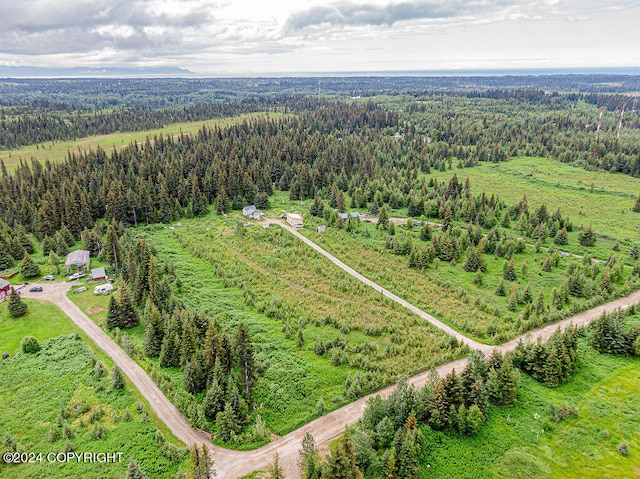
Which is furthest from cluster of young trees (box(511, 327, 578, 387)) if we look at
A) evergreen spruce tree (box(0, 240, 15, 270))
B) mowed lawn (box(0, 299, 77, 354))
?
evergreen spruce tree (box(0, 240, 15, 270))

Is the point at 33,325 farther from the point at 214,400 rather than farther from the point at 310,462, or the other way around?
the point at 310,462

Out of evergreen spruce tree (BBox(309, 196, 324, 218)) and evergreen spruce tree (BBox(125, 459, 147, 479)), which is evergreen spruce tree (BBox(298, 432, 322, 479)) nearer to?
evergreen spruce tree (BBox(125, 459, 147, 479))

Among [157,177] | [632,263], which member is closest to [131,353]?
[157,177]

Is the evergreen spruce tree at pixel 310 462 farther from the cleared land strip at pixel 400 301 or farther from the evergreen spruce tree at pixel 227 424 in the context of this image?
the cleared land strip at pixel 400 301

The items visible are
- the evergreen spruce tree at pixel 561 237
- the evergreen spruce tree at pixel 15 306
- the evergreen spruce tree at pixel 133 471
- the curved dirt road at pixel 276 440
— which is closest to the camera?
the evergreen spruce tree at pixel 133 471

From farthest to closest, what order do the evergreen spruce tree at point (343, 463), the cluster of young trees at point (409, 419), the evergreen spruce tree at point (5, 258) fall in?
1. the evergreen spruce tree at point (5, 258)
2. the cluster of young trees at point (409, 419)
3. the evergreen spruce tree at point (343, 463)

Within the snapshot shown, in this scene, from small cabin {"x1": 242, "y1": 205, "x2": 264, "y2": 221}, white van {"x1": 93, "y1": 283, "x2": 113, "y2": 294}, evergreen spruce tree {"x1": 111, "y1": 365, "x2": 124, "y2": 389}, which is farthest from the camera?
small cabin {"x1": 242, "y1": 205, "x2": 264, "y2": 221}

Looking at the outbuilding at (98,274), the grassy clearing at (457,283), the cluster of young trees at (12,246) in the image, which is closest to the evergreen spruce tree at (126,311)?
the outbuilding at (98,274)
